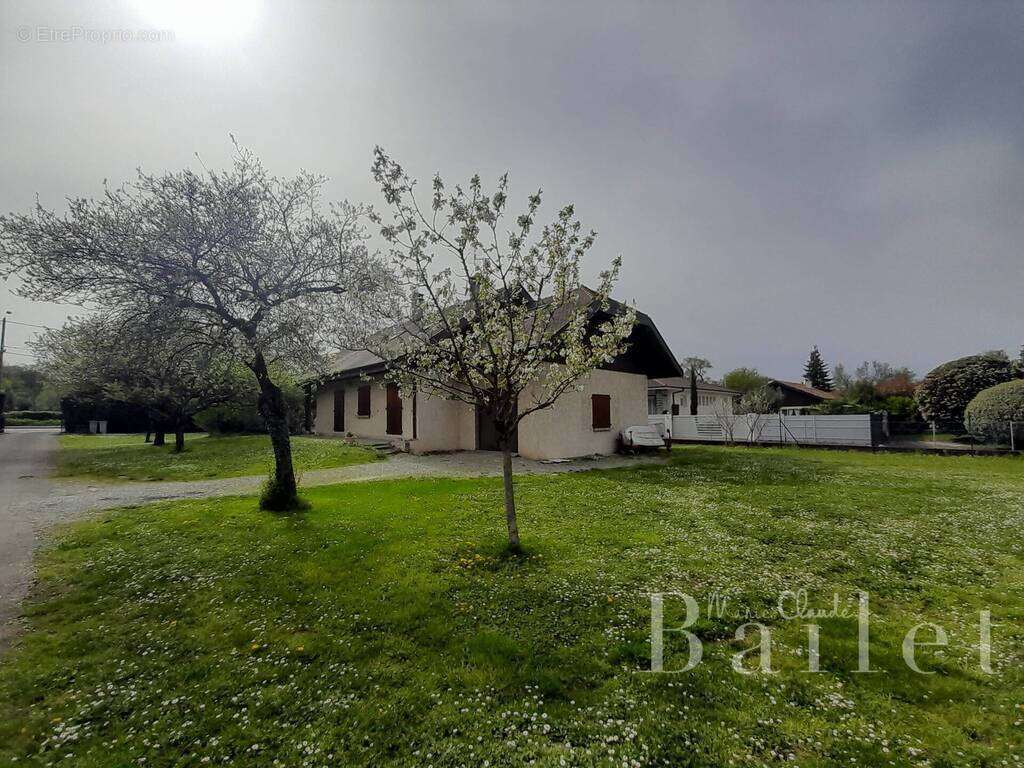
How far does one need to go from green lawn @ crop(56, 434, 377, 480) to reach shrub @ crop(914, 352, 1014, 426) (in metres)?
27.4

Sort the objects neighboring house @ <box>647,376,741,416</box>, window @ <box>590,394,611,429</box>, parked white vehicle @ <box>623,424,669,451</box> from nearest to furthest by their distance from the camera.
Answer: window @ <box>590,394,611,429</box> < parked white vehicle @ <box>623,424,669,451</box> < neighboring house @ <box>647,376,741,416</box>

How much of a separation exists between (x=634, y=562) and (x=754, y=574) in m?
1.28

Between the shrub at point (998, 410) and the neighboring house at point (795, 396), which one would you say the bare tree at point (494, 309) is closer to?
the shrub at point (998, 410)

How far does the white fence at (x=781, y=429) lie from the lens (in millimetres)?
18500

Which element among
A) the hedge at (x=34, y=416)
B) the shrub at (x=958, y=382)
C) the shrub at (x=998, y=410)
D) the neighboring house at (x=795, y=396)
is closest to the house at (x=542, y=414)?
the shrub at (x=998, y=410)

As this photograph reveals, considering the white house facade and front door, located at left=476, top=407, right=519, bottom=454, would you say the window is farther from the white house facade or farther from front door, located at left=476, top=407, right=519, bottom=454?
front door, located at left=476, top=407, right=519, bottom=454

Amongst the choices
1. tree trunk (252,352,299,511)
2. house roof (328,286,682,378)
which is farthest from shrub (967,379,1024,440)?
tree trunk (252,352,299,511)

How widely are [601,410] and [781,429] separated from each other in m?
10.8

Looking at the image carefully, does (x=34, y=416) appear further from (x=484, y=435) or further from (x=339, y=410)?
(x=484, y=435)

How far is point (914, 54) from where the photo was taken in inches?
310

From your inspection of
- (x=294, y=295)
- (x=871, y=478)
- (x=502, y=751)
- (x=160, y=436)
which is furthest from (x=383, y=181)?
(x=160, y=436)

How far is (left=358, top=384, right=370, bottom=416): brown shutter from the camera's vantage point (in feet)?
61.5

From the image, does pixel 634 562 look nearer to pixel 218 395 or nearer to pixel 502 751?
pixel 502 751

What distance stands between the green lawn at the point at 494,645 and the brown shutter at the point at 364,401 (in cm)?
1206
